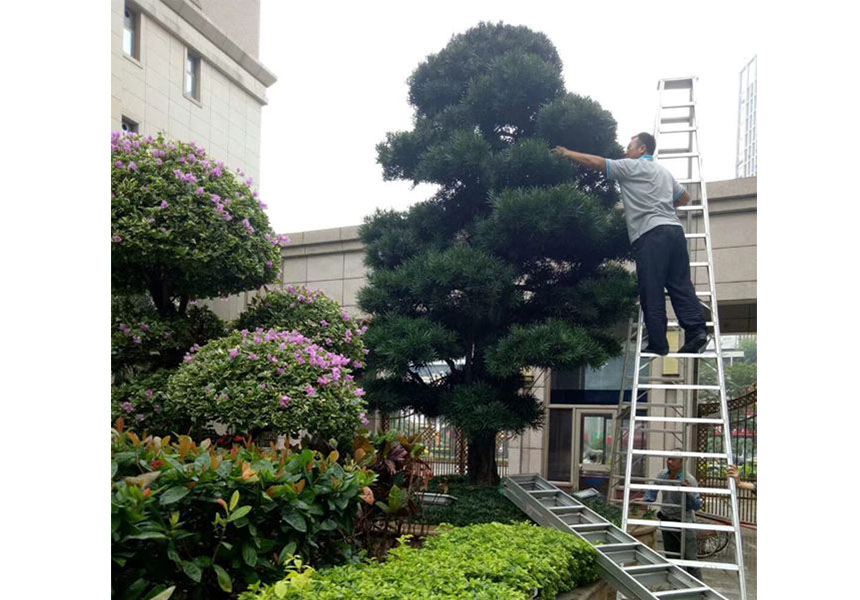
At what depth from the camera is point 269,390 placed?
471 cm

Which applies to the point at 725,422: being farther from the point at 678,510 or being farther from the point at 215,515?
the point at 215,515

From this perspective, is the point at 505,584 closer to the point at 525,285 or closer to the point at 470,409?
the point at 470,409

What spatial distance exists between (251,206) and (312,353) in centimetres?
162

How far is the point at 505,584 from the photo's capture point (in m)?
3.14

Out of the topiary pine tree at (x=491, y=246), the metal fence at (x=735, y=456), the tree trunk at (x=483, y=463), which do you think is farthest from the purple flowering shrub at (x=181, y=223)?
the metal fence at (x=735, y=456)

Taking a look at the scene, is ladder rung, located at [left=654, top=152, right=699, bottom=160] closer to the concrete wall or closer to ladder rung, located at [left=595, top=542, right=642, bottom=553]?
ladder rung, located at [left=595, top=542, right=642, bottom=553]

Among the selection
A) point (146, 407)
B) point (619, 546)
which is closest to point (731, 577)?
point (619, 546)

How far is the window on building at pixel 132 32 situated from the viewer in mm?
10266

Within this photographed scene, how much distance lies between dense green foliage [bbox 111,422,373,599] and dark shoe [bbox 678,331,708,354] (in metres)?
2.38

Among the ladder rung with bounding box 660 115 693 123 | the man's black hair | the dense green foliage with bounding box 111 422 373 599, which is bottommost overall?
the dense green foliage with bounding box 111 422 373 599

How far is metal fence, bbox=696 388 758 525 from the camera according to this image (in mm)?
8930

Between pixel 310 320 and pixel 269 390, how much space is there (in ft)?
5.15

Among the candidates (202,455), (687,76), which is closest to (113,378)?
(202,455)

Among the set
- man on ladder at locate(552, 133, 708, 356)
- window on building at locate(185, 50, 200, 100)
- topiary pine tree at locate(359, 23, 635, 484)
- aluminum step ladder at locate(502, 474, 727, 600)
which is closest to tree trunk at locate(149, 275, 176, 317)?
topiary pine tree at locate(359, 23, 635, 484)
